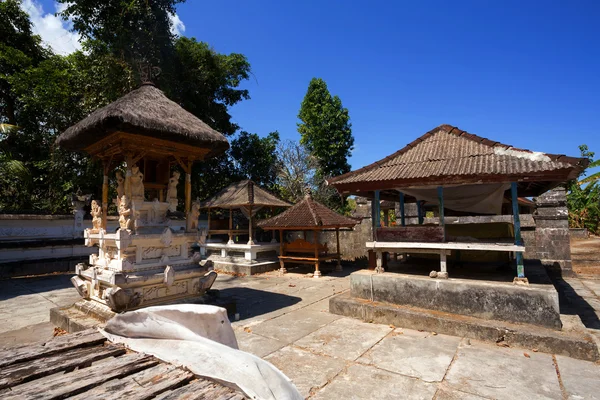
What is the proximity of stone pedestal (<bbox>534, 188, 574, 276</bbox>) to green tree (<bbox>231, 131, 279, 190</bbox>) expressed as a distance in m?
15.3

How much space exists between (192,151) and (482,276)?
658cm

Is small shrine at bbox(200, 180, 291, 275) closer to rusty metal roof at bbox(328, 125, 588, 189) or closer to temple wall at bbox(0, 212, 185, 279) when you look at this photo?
temple wall at bbox(0, 212, 185, 279)

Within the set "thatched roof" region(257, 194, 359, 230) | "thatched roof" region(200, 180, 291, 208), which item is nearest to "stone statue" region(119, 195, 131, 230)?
"thatched roof" region(257, 194, 359, 230)

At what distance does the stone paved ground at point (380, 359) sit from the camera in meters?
3.56

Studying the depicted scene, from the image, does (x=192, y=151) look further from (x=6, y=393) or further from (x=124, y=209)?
(x=6, y=393)

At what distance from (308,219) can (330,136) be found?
13.1 m

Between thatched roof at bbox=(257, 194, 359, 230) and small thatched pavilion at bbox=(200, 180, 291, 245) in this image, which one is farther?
small thatched pavilion at bbox=(200, 180, 291, 245)

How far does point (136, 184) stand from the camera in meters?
6.18

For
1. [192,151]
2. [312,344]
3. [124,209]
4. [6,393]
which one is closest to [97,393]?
[6,393]

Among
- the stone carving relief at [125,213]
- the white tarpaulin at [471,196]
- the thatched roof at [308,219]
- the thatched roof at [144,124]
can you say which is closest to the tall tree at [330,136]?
the thatched roof at [308,219]

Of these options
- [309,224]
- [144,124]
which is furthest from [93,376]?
Result: [309,224]

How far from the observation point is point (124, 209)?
233 inches

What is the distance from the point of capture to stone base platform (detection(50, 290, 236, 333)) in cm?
555

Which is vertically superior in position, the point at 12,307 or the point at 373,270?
the point at 373,270
